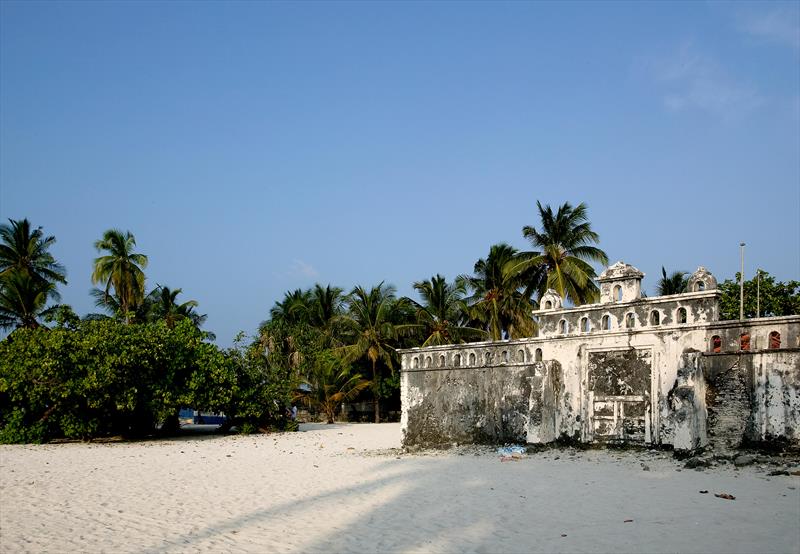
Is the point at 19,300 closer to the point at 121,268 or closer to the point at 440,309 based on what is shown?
the point at 121,268

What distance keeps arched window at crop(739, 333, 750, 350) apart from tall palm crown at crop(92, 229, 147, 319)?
3269cm

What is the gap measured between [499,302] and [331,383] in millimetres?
A: 10479

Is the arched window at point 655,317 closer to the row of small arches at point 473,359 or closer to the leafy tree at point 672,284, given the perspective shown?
the row of small arches at point 473,359

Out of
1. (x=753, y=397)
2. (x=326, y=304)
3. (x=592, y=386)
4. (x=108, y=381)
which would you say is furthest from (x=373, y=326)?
(x=753, y=397)

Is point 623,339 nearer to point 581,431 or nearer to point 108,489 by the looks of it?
point 581,431

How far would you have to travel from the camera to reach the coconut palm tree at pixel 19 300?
3344 centimetres

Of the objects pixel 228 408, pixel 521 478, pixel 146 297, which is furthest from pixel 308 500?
pixel 146 297

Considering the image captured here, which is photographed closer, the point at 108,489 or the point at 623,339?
the point at 108,489

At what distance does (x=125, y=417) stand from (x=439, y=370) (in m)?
13.7

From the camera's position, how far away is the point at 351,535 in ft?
30.1

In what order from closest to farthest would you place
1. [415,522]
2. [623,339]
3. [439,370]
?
1. [415,522]
2. [623,339]
3. [439,370]

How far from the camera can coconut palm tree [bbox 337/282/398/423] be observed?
3822 centimetres

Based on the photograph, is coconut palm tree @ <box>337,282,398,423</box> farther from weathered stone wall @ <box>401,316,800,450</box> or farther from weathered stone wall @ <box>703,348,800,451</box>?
weathered stone wall @ <box>703,348,800,451</box>

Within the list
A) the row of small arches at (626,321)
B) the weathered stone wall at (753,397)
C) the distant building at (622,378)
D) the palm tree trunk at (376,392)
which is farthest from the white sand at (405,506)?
the palm tree trunk at (376,392)
